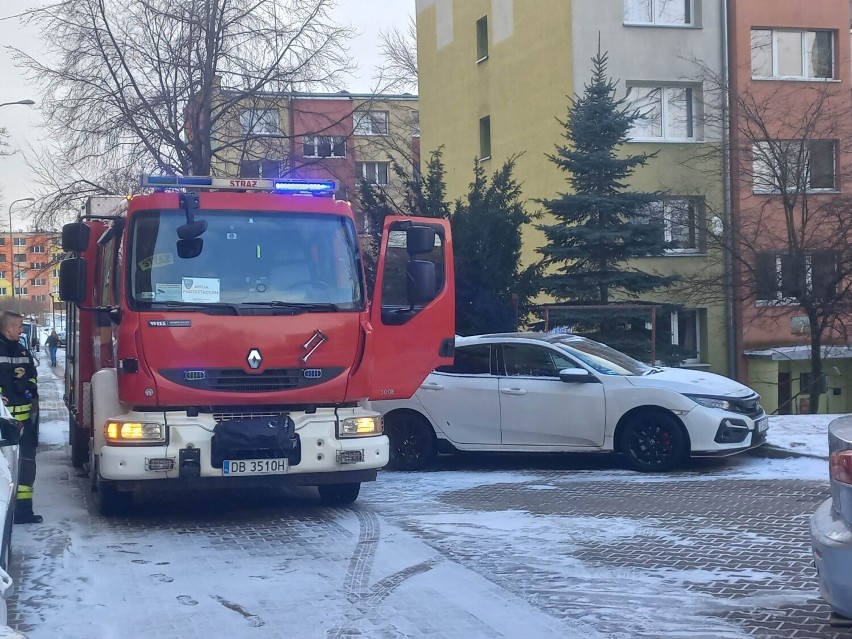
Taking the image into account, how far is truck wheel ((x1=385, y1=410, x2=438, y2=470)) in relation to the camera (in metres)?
12.1

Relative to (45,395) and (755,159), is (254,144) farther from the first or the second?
(755,159)

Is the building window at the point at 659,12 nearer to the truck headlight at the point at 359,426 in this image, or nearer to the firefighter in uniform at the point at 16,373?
the truck headlight at the point at 359,426

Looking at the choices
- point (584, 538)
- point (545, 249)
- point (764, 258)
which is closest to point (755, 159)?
point (764, 258)

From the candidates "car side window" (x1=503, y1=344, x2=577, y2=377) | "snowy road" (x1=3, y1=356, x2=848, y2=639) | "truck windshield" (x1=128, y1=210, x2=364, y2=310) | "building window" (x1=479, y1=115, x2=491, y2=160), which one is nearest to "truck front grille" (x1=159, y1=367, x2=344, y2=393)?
"truck windshield" (x1=128, y1=210, x2=364, y2=310)

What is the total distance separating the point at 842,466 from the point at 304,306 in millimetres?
4908

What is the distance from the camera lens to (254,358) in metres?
8.48

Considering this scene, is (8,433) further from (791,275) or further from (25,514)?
(791,275)

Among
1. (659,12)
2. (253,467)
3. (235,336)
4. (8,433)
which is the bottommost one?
(253,467)

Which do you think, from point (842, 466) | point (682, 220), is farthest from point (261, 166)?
point (842, 466)

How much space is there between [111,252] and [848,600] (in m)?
6.90

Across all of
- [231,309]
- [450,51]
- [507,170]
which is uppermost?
[450,51]

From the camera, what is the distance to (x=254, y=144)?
76.8 feet

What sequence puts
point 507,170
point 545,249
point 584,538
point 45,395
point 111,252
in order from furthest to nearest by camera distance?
point 45,395 < point 545,249 < point 507,170 < point 111,252 < point 584,538

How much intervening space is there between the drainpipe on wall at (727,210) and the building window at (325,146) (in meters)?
8.87
